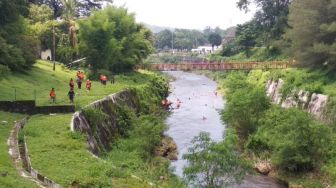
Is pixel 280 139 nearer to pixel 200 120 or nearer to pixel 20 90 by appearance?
pixel 20 90

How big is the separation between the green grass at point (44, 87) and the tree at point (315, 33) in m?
17.8

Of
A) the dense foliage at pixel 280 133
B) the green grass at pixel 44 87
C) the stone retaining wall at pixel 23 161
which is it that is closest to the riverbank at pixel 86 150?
the green grass at pixel 44 87

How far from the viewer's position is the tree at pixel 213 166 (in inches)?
875

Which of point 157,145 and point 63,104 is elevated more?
point 63,104

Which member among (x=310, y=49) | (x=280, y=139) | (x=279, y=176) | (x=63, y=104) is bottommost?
(x=279, y=176)

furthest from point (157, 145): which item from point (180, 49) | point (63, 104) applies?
point (180, 49)

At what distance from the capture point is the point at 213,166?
22.4 m

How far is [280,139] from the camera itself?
100ft

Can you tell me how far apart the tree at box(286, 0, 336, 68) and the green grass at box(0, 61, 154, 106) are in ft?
58.4

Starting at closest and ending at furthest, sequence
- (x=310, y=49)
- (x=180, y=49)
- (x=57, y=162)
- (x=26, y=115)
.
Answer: (x=57, y=162) < (x=26, y=115) < (x=310, y=49) < (x=180, y=49)

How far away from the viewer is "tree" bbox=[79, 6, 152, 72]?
170 feet

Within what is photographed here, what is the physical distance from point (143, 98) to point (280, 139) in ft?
65.7

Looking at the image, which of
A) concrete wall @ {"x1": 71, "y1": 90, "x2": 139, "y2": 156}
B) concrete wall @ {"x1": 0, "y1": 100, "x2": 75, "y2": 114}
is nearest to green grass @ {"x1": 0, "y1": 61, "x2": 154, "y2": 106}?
concrete wall @ {"x1": 71, "y1": 90, "x2": 139, "y2": 156}

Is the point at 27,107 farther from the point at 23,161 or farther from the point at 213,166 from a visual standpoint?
the point at 213,166
